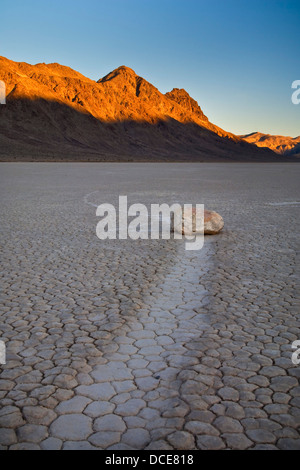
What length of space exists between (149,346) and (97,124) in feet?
318

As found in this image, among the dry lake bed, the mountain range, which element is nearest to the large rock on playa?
the dry lake bed

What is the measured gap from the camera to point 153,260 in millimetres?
6449

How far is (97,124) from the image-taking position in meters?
96.1

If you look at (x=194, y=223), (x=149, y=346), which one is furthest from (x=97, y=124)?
(x=149, y=346)

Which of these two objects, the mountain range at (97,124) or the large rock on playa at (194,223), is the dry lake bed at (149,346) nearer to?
the large rock on playa at (194,223)

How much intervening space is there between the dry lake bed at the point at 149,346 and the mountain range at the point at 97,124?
2145 inches

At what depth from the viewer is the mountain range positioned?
76750 millimetres

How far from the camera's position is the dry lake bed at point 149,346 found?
8.45 ft

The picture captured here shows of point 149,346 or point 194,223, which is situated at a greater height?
point 194,223

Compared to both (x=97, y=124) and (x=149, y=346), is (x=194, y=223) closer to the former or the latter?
(x=149, y=346)

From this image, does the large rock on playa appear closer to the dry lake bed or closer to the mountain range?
the dry lake bed

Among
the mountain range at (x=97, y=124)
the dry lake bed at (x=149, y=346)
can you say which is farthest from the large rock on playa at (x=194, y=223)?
the mountain range at (x=97, y=124)

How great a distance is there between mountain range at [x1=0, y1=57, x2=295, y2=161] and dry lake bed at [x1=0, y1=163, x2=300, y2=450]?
54.5m
